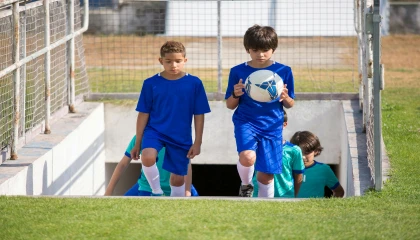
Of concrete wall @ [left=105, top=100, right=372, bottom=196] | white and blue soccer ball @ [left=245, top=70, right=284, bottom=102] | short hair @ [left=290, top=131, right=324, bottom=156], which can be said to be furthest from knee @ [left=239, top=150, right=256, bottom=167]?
concrete wall @ [left=105, top=100, right=372, bottom=196]

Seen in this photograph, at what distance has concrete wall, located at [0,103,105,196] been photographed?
7262mm

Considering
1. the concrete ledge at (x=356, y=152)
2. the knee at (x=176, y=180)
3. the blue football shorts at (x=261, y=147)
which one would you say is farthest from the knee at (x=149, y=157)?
the concrete ledge at (x=356, y=152)

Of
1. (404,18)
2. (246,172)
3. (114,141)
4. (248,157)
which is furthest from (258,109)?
(404,18)

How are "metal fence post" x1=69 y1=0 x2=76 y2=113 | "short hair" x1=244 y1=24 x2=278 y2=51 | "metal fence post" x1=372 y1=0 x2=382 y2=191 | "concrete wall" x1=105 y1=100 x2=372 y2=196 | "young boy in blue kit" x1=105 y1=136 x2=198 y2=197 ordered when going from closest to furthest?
"metal fence post" x1=372 y1=0 x2=382 y2=191 < "short hair" x1=244 y1=24 x2=278 y2=51 < "young boy in blue kit" x1=105 y1=136 x2=198 y2=197 < "metal fence post" x1=69 y1=0 x2=76 y2=113 < "concrete wall" x1=105 y1=100 x2=372 y2=196

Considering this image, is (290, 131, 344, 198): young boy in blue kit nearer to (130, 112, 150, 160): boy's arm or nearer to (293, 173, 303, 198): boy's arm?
(293, 173, 303, 198): boy's arm

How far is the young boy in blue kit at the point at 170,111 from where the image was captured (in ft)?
23.5

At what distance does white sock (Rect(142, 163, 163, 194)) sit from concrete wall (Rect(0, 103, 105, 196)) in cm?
107

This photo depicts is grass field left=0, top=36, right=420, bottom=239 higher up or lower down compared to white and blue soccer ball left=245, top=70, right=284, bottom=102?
lower down

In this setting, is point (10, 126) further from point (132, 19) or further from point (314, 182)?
point (132, 19)

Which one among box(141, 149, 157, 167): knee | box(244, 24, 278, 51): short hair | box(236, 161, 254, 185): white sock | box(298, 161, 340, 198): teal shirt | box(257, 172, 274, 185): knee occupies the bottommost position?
box(298, 161, 340, 198): teal shirt

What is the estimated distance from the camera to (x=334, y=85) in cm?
1195

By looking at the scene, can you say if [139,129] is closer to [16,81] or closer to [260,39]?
[16,81]

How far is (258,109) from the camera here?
6.97 meters

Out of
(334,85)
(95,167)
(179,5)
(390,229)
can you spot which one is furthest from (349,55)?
(390,229)
